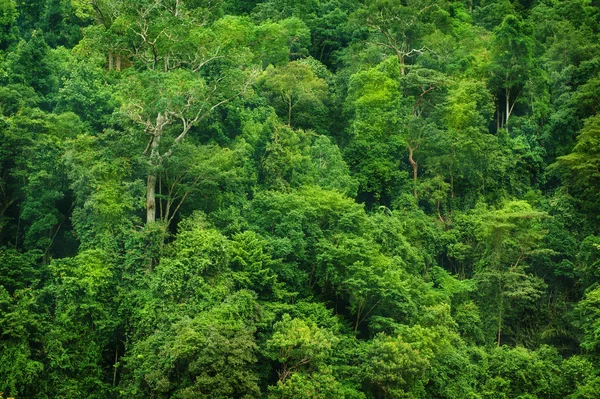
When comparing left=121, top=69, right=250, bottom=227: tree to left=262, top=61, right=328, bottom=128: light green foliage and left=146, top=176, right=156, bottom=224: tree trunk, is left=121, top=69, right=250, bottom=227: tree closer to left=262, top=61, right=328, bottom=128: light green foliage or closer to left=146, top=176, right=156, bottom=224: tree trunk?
left=146, top=176, right=156, bottom=224: tree trunk

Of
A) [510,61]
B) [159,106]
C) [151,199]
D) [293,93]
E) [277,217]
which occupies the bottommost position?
[277,217]

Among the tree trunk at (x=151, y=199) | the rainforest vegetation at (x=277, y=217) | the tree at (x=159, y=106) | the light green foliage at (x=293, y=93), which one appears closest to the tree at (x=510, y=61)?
the rainforest vegetation at (x=277, y=217)

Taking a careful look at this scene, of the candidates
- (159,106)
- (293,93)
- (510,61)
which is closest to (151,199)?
(159,106)

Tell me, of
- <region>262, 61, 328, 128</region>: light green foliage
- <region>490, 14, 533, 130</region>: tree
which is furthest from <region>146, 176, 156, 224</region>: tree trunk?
<region>490, 14, 533, 130</region>: tree

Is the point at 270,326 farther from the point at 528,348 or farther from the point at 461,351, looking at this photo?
the point at 528,348

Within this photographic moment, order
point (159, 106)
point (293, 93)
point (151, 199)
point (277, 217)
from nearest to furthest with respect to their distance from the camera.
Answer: point (159, 106) < point (151, 199) < point (277, 217) < point (293, 93)

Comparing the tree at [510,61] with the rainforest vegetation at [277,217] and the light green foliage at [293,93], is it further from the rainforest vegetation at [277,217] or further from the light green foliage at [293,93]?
the light green foliage at [293,93]

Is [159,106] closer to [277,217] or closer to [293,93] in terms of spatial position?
[277,217]

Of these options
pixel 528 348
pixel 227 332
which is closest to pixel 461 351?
pixel 528 348

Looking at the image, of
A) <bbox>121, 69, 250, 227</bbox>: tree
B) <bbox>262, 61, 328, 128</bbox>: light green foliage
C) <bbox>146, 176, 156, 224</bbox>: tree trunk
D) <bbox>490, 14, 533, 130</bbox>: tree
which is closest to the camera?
<bbox>121, 69, 250, 227</bbox>: tree
